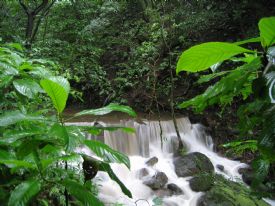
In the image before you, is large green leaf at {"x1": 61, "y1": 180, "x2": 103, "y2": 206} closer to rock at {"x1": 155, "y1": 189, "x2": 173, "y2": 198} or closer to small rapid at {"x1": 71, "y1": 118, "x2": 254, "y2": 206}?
small rapid at {"x1": 71, "y1": 118, "x2": 254, "y2": 206}

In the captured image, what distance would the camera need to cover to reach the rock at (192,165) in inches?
247

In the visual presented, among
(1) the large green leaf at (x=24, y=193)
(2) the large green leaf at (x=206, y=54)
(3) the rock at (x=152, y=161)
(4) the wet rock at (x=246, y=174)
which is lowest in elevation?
(4) the wet rock at (x=246, y=174)

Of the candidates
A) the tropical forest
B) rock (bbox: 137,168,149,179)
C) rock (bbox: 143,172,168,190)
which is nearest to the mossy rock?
the tropical forest

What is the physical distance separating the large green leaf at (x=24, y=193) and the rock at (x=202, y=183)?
5189 millimetres

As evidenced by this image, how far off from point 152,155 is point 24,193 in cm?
Answer: 637

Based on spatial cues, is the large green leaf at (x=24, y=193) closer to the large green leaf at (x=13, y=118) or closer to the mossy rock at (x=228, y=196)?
the large green leaf at (x=13, y=118)

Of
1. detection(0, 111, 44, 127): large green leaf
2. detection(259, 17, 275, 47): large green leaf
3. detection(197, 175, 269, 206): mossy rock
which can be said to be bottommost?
detection(197, 175, 269, 206): mossy rock

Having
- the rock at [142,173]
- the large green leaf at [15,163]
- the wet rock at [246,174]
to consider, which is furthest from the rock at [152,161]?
the large green leaf at [15,163]

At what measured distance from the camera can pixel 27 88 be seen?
4.54 ft

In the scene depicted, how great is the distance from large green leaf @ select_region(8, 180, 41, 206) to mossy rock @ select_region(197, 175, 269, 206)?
459 centimetres

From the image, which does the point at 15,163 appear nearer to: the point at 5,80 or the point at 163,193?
the point at 5,80

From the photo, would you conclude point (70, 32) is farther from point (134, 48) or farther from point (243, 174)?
point (243, 174)

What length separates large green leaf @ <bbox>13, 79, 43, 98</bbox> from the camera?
1.36 meters

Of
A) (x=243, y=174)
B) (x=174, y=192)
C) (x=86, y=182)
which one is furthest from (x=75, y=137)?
(x=243, y=174)
